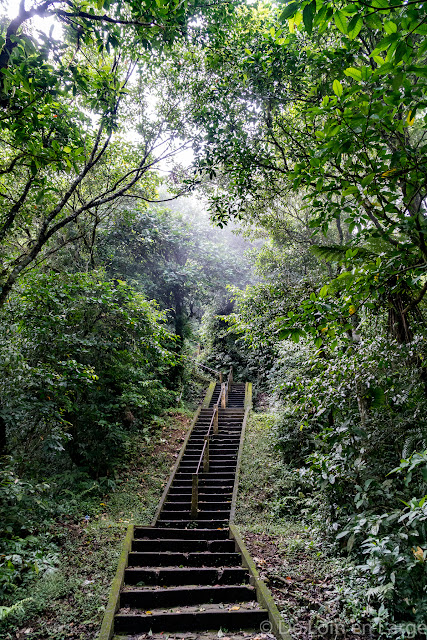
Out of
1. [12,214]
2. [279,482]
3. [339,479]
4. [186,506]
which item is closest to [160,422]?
[186,506]

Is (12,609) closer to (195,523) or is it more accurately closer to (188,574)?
(188,574)

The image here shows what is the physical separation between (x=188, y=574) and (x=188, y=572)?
→ 0.07 feet

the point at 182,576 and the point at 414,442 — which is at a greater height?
the point at 414,442

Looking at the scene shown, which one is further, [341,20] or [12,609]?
[12,609]

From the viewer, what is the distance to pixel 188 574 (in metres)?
4.84

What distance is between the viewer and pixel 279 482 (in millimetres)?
7590

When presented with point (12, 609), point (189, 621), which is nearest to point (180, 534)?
point (189, 621)

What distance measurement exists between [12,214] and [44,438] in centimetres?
405

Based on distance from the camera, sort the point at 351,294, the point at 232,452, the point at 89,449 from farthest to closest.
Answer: the point at 232,452 < the point at 89,449 < the point at 351,294

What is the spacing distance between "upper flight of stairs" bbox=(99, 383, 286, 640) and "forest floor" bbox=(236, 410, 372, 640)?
12.1 inches

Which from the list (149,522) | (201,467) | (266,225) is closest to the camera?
(149,522)

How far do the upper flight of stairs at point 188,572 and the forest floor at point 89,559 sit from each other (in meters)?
0.29

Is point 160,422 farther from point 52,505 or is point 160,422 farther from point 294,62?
point 294,62

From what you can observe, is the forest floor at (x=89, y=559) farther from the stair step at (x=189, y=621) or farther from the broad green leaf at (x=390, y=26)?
the broad green leaf at (x=390, y=26)
